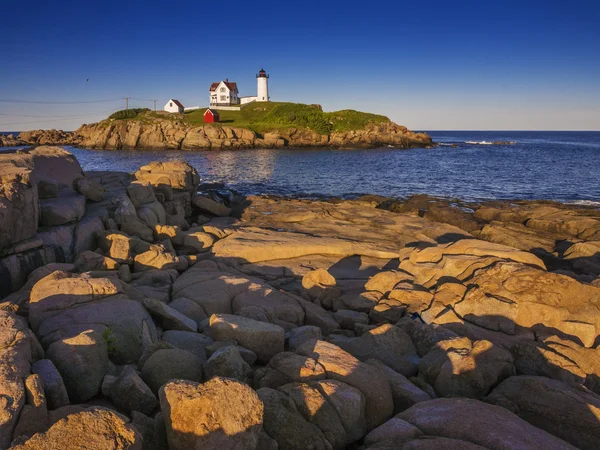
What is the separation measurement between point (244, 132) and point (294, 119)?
20413 millimetres

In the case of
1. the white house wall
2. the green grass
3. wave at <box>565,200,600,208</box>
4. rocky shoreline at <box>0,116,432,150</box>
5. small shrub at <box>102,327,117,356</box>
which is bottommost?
wave at <box>565,200,600,208</box>

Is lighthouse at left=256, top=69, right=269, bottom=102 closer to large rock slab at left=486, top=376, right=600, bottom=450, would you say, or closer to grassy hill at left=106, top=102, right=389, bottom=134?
grassy hill at left=106, top=102, right=389, bottom=134

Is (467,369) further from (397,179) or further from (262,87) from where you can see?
(262,87)

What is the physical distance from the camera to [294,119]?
116625mm

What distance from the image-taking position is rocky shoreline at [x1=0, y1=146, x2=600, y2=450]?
4797mm

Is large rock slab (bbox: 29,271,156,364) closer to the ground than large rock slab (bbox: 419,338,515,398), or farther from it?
farther from it

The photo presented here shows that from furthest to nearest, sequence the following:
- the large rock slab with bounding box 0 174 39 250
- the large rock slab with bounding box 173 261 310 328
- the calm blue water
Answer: the calm blue water < the large rock slab with bounding box 0 174 39 250 < the large rock slab with bounding box 173 261 310 328

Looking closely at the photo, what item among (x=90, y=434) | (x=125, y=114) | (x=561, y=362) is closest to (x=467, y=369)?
(x=561, y=362)

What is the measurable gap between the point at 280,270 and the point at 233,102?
141323 millimetres

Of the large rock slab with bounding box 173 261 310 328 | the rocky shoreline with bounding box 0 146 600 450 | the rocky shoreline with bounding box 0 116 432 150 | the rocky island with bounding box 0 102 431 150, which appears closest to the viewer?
the rocky shoreline with bounding box 0 146 600 450

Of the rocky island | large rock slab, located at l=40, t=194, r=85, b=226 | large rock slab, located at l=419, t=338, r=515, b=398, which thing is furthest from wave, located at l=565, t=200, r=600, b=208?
the rocky island

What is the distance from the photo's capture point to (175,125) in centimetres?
10331

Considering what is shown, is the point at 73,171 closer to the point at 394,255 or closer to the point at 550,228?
the point at 394,255

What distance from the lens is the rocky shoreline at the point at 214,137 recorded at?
324ft
